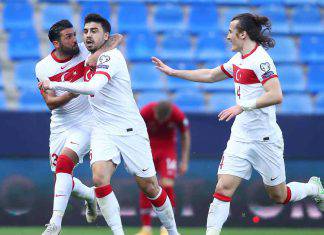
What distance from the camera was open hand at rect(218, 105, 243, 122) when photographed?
24.5 feet

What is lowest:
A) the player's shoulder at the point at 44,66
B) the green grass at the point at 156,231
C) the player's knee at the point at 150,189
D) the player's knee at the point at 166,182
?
the green grass at the point at 156,231

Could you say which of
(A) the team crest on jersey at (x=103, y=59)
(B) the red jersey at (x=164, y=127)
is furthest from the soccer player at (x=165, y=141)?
(A) the team crest on jersey at (x=103, y=59)

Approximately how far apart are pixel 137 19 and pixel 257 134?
26.1 ft

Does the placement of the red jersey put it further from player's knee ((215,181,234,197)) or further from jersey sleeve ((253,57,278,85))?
jersey sleeve ((253,57,278,85))

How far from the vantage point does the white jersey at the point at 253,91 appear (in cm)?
790

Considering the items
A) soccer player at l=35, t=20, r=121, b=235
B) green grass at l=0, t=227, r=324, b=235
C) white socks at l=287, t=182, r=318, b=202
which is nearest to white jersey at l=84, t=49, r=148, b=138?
soccer player at l=35, t=20, r=121, b=235

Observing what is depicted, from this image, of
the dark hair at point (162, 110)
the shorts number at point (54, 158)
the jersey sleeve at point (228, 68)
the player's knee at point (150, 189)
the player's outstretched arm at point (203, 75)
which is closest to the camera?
the player's knee at point (150, 189)

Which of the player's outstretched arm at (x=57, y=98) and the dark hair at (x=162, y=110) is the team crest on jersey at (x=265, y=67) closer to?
the player's outstretched arm at (x=57, y=98)

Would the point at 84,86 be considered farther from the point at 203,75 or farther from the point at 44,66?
the point at 203,75

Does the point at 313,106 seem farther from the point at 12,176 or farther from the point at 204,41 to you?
the point at 12,176

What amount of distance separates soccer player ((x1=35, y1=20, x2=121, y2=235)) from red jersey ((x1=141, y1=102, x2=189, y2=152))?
1510 millimetres

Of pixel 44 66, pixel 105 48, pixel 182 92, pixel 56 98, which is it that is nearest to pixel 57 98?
pixel 56 98

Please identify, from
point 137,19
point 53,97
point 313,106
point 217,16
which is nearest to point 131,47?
point 137,19

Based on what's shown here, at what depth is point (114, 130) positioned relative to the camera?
26.5 ft
